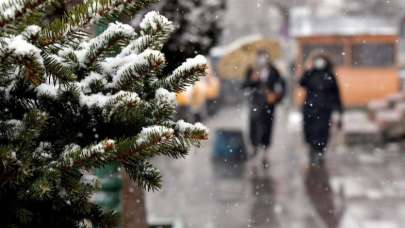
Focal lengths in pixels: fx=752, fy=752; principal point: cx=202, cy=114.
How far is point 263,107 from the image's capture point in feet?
46.6

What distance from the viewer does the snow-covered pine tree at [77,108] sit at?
207 centimetres

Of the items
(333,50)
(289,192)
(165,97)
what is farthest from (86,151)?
(333,50)

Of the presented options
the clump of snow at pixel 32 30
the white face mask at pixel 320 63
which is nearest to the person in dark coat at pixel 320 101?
the white face mask at pixel 320 63

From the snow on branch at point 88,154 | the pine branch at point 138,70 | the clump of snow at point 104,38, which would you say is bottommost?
the snow on branch at point 88,154

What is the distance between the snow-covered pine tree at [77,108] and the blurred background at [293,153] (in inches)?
19.6

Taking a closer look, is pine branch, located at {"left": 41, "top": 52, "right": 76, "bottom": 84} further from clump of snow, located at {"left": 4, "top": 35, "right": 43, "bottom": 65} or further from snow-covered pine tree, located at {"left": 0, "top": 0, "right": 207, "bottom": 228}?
clump of snow, located at {"left": 4, "top": 35, "right": 43, "bottom": 65}

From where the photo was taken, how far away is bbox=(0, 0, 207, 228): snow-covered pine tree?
81.6 inches

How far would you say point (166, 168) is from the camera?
13094 millimetres

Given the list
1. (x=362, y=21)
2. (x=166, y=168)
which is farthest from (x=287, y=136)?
(x=362, y=21)

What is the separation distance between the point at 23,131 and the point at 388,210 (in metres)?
7.37

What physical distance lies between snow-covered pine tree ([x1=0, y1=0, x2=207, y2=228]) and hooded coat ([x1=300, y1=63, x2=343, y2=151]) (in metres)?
10.5

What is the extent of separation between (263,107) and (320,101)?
59.8 inches

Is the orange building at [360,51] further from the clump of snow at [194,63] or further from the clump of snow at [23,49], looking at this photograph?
the clump of snow at [23,49]

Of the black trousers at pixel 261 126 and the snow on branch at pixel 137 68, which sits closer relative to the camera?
the snow on branch at pixel 137 68
